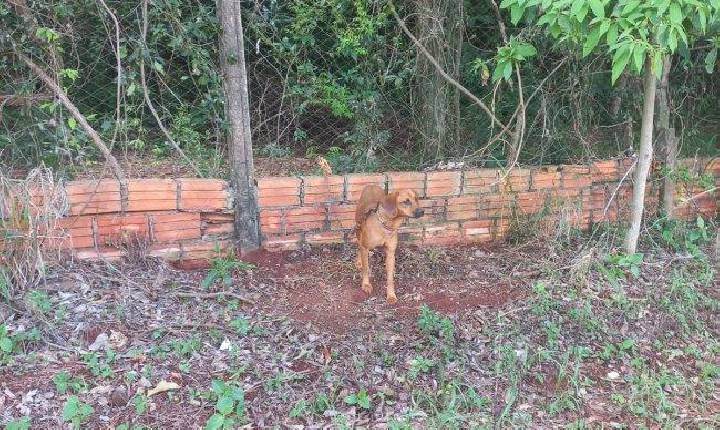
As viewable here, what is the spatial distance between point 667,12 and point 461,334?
6.66 ft

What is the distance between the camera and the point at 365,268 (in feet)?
13.9

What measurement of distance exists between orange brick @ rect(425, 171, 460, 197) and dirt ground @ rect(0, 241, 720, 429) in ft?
2.23

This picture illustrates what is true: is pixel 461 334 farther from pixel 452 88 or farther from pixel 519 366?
pixel 452 88

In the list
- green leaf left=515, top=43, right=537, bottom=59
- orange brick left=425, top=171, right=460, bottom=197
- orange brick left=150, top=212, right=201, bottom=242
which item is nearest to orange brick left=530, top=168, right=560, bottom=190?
orange brick left=425, top=171, right=460, bottom=197

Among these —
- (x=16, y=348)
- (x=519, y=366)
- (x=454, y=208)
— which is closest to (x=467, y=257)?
(x=454, y=208)

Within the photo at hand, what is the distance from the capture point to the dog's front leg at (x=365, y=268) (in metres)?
4.19

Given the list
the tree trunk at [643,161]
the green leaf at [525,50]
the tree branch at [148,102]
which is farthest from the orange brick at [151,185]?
the tree trunk at [643,161]

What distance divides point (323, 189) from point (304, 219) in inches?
10.2

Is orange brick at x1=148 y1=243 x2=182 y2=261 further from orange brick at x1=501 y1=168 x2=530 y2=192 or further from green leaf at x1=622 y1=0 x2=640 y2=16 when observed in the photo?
green leaf at x1=622 y1=0 x2=640 y2=16

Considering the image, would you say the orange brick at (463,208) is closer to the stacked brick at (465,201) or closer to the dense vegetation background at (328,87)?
the stacked brick at (465,201)

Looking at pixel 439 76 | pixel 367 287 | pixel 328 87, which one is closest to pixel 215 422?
pixel 367 287

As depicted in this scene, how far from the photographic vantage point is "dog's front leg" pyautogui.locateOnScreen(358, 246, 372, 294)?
4.19m

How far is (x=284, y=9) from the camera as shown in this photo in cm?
510

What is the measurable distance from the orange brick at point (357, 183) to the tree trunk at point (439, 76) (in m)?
0.82
